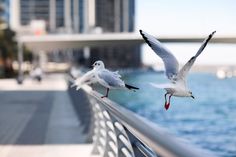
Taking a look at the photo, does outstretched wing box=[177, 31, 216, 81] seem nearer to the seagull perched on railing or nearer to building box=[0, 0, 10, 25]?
the seagull perched on railing

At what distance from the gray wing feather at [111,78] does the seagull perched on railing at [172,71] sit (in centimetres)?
127

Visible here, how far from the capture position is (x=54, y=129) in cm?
1334

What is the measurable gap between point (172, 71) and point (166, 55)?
0.12 meters

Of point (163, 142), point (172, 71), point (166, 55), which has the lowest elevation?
point (163, 142)

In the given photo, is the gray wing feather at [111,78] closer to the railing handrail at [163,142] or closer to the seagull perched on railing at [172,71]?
the railing handrail at [163,142]

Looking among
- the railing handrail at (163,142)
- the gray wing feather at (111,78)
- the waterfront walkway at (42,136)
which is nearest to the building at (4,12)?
the waterfront walkway at (42,136)

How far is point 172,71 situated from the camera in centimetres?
382

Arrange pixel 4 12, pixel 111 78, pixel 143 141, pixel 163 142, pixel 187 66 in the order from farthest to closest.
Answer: pixel 4 12 → pixel 111 78 → pixel 187 66 → pixel 143 141 → pixel 163 142

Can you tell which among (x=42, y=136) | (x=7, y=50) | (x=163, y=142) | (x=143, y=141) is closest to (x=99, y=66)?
(x=143, y=141)

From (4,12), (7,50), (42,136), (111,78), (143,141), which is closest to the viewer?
(143,141)

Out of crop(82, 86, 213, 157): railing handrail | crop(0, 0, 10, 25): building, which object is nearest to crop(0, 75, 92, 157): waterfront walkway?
crop(82, 86, 213, 157): railing handrail

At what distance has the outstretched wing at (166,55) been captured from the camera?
146 inches

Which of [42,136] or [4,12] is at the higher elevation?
[4,12]

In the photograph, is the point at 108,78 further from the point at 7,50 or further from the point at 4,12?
the point at 4,12
